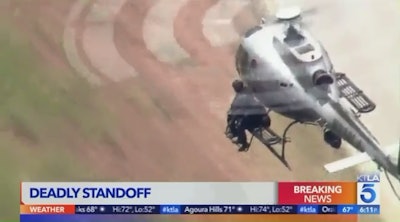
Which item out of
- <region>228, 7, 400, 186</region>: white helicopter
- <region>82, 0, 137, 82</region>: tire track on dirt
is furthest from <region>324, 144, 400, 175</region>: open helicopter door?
<region>82, 0, 137, 82</region>: tire track on dirt

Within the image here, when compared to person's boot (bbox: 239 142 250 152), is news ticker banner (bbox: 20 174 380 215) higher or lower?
lower

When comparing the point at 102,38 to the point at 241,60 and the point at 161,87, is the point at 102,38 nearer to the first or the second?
the point at 161,87

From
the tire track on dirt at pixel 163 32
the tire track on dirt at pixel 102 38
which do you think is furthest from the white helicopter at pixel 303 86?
the tire track on dirt at pixel 102 38

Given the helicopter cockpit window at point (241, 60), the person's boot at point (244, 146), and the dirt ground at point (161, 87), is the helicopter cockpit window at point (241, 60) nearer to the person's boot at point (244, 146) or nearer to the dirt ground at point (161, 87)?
the dirt ground at point (161, 87)

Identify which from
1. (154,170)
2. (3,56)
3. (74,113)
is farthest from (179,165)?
(3,56)

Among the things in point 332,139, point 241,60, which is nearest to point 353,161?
point 332,139

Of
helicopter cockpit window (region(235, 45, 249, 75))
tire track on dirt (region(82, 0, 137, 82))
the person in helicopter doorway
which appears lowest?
the person in helicopter doorway

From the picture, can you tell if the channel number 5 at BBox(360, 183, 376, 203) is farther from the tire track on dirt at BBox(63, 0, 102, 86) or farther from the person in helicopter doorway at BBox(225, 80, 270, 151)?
the tire track on dirt at BBox(63, 0, 102, 86)
